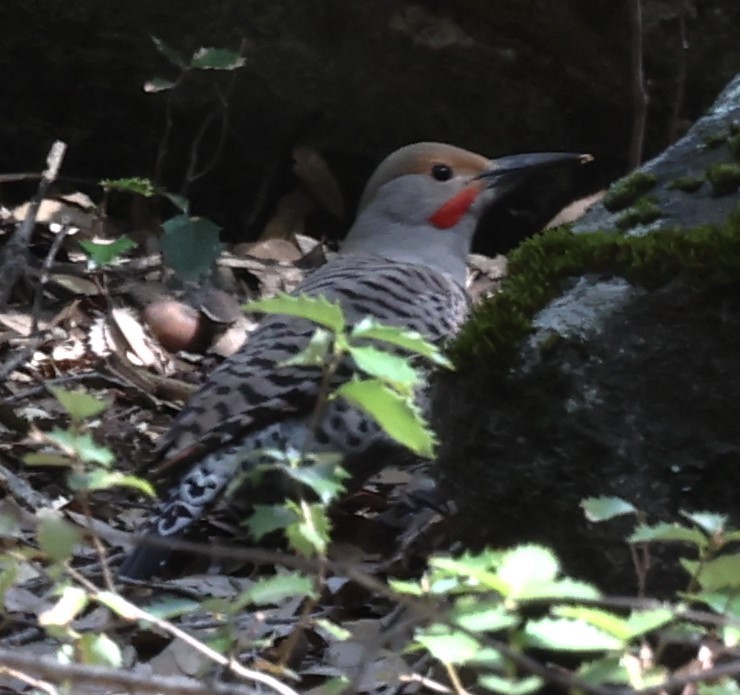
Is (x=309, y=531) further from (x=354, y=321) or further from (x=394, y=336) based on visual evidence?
(x=354, y=321)

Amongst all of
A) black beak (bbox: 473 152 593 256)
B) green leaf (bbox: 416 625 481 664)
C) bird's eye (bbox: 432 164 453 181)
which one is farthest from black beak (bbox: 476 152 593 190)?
green leaf (bbox: 416 625 481 664)

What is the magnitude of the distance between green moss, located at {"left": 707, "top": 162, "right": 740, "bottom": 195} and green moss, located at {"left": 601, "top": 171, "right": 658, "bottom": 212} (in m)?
0.15

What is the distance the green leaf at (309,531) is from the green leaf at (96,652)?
258 millimetres

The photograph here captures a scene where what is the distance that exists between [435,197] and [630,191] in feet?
6.69

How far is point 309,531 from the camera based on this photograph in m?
1.71

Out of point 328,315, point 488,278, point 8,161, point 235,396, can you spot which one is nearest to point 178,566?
point 235,396

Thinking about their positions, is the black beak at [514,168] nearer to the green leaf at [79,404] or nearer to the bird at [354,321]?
the bird at [354,321]

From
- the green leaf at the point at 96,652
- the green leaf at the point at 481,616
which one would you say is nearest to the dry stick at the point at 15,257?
the green leaf at the point at 96,652

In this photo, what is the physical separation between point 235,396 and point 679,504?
1429 mm

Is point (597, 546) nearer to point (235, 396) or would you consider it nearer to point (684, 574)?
point (684, 574)

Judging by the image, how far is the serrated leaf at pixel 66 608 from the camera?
1580 millimetres

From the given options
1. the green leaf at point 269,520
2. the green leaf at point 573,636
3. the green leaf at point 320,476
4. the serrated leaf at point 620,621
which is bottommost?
the green leaf at point 269,520

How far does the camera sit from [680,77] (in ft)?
16.6

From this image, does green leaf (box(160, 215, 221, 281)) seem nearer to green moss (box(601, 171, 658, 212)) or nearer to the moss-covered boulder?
green moss (box(601, 171, 658, 212))
